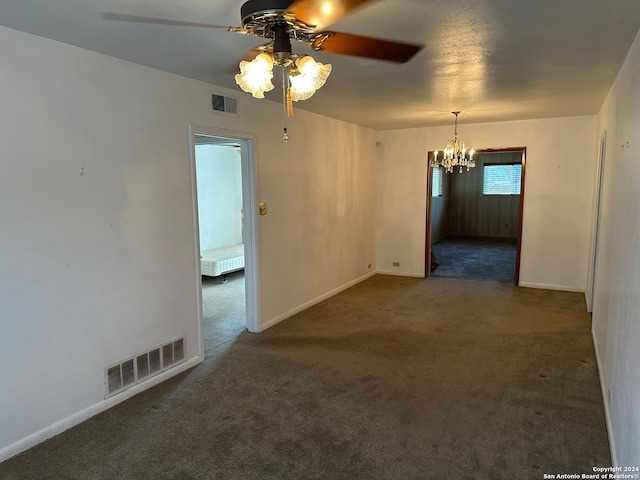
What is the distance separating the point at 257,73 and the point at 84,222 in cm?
166

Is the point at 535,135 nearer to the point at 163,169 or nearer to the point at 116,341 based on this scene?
the point at 163,169

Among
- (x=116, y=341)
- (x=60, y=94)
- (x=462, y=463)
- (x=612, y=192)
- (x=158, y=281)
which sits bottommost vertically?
(x=462, y=463)

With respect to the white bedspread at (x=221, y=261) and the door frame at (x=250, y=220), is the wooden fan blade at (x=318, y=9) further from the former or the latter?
the white bedspread at (x=221, y=261)

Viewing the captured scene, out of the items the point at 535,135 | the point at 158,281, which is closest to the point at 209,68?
the point at 158,281

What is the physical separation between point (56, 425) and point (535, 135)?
6.17m

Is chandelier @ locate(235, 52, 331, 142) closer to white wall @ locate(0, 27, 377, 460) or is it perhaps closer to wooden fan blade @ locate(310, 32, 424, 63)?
wooden fan blade @ locate(310, 32, 424, 63)

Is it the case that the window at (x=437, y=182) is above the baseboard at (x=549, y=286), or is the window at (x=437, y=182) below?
above

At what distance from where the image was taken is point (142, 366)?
3.06 m

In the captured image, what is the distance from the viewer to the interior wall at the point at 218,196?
7.14 meters

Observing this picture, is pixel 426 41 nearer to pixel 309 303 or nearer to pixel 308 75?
pixel 308 75

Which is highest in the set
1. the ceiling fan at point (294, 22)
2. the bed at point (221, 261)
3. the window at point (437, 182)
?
the ceiling fan at point (294, 22)

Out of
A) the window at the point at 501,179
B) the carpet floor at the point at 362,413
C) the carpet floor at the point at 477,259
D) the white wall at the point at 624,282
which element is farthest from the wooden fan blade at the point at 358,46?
the window at the point at 501,179

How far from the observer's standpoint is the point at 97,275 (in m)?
2.72

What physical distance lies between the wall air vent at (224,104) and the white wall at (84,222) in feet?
0.23
